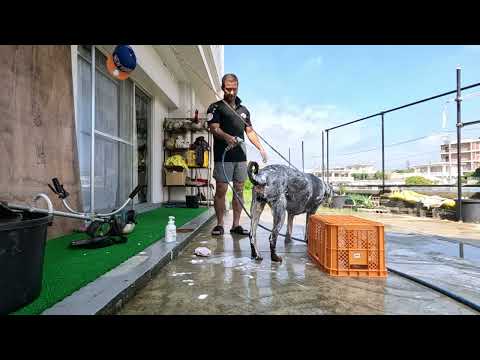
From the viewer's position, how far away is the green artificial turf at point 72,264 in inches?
56.6

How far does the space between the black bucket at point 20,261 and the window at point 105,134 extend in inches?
105

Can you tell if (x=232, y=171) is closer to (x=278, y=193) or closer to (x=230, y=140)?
(x=230, y=140)

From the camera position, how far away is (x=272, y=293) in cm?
175

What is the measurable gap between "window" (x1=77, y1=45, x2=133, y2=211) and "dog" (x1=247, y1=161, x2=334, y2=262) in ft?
8.58

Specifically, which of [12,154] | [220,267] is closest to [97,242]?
[12,154]

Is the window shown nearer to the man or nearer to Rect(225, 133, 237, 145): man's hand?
the man

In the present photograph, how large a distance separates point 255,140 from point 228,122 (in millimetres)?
489

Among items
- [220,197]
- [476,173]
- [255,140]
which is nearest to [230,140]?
[255,140]

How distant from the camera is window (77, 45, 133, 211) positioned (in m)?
3.94

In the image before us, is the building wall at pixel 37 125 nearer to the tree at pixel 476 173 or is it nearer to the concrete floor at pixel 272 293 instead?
the concrete floor at pixel 272 293

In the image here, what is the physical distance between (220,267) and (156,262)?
525 millimetres

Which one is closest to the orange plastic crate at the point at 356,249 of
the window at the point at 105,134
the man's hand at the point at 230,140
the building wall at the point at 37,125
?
the man's hand at the point at 230,140

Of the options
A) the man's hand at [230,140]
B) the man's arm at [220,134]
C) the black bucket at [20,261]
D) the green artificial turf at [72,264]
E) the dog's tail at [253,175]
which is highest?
the man's arm at [220,134]
